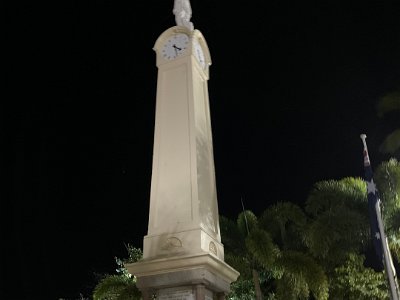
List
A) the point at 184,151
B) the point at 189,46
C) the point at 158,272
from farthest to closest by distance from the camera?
1. the point at 189,46
2. the point at 184,151
3. the point at 158,272

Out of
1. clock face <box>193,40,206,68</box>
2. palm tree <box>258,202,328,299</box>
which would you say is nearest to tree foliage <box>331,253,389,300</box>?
palm tree <box>258,202,328,299</box>

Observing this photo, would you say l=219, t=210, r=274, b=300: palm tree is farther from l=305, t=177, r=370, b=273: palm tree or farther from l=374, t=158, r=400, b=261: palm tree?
l=374, t=158, r=400, b=261: palm tree

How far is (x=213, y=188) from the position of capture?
41.8 ft

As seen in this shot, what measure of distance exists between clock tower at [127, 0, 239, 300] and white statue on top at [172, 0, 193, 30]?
7 centimetres

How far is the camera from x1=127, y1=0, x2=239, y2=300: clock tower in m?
10.4

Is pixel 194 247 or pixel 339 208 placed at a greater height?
pixel 339 208

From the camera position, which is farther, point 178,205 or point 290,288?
point 290,288

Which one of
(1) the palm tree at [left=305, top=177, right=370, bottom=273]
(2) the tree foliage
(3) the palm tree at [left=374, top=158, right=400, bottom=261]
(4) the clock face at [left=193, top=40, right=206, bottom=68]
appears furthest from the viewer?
(2) the tree foliage

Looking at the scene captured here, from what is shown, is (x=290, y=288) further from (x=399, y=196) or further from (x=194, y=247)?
(x=194, y=247)

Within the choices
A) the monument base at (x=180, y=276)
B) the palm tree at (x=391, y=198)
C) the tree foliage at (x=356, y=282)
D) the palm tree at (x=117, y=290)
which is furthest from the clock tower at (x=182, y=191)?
the tree foliage at (x=356, y=282)

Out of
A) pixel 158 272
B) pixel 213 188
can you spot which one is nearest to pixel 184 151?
pixel 213 188

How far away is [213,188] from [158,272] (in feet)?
9.50

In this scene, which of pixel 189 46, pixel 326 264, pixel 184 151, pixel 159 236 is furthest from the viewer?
pixel 326 264

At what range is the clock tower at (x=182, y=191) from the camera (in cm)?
1044
